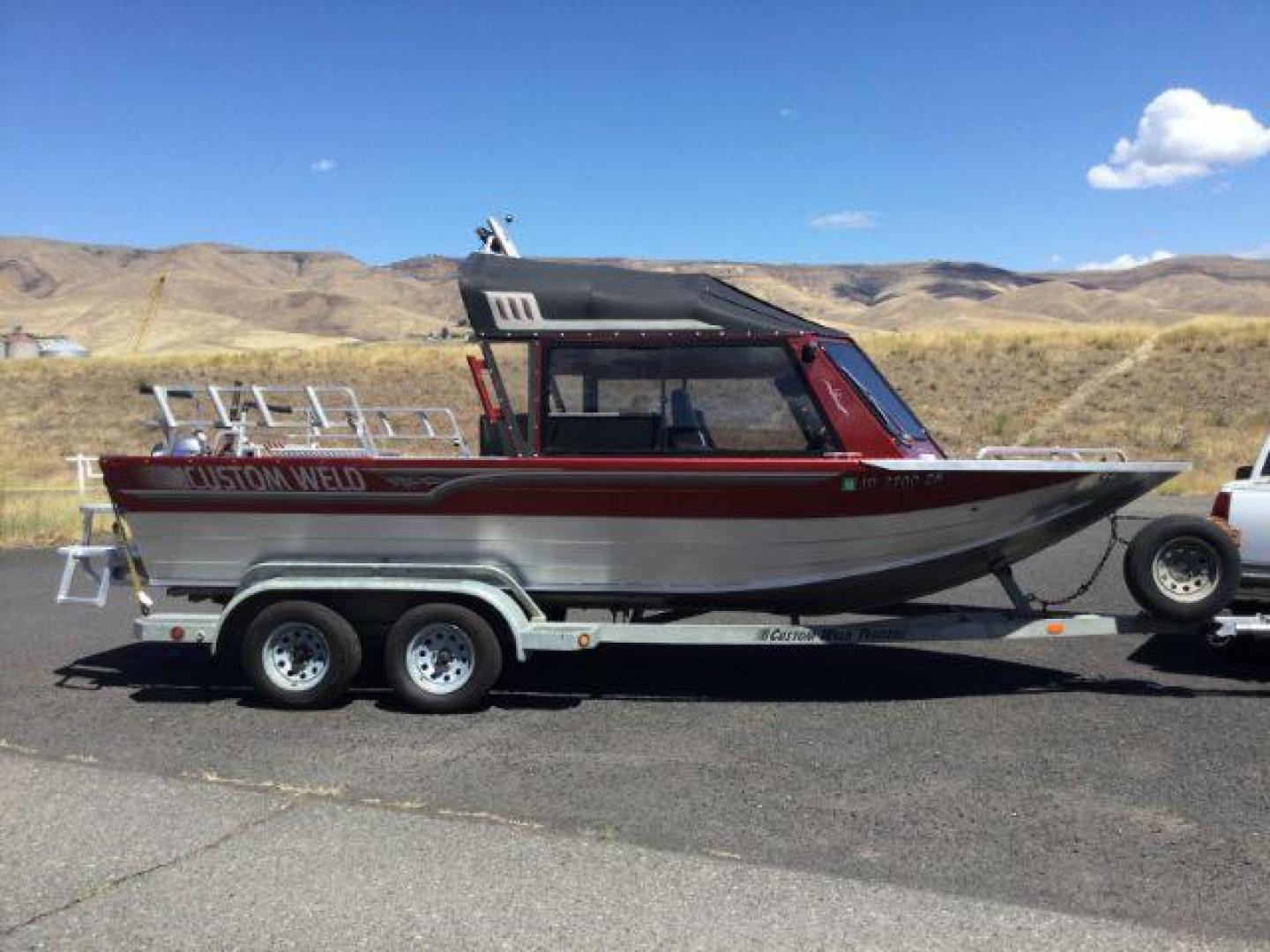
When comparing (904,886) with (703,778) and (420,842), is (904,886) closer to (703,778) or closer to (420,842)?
(703,778)

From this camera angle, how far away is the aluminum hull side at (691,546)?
6.51 meters

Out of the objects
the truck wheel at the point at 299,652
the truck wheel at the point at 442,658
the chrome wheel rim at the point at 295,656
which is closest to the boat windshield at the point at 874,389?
the truck wheel at the point at 442,658

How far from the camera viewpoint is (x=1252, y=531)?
7.21m

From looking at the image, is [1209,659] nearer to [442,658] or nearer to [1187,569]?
[1187,569]

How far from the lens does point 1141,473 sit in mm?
6363

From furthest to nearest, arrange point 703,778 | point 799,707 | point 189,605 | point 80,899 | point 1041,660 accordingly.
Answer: point 189,605, point 1041,660, point 799,707, point 703,778, point 80,899

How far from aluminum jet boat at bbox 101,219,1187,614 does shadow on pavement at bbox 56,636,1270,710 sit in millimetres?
685

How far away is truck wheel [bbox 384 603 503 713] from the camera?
6.63m

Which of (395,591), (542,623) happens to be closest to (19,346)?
(395,591)

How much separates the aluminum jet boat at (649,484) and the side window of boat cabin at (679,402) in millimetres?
12

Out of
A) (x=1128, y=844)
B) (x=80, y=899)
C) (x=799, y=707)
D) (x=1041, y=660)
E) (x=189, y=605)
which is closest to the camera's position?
(x=80, y=899)

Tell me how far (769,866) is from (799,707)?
8.07 ft

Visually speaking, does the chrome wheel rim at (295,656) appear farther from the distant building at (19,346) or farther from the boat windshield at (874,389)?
the distant building at (19,346)

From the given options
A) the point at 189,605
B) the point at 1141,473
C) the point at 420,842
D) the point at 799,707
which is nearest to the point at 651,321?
the point at 799,707
